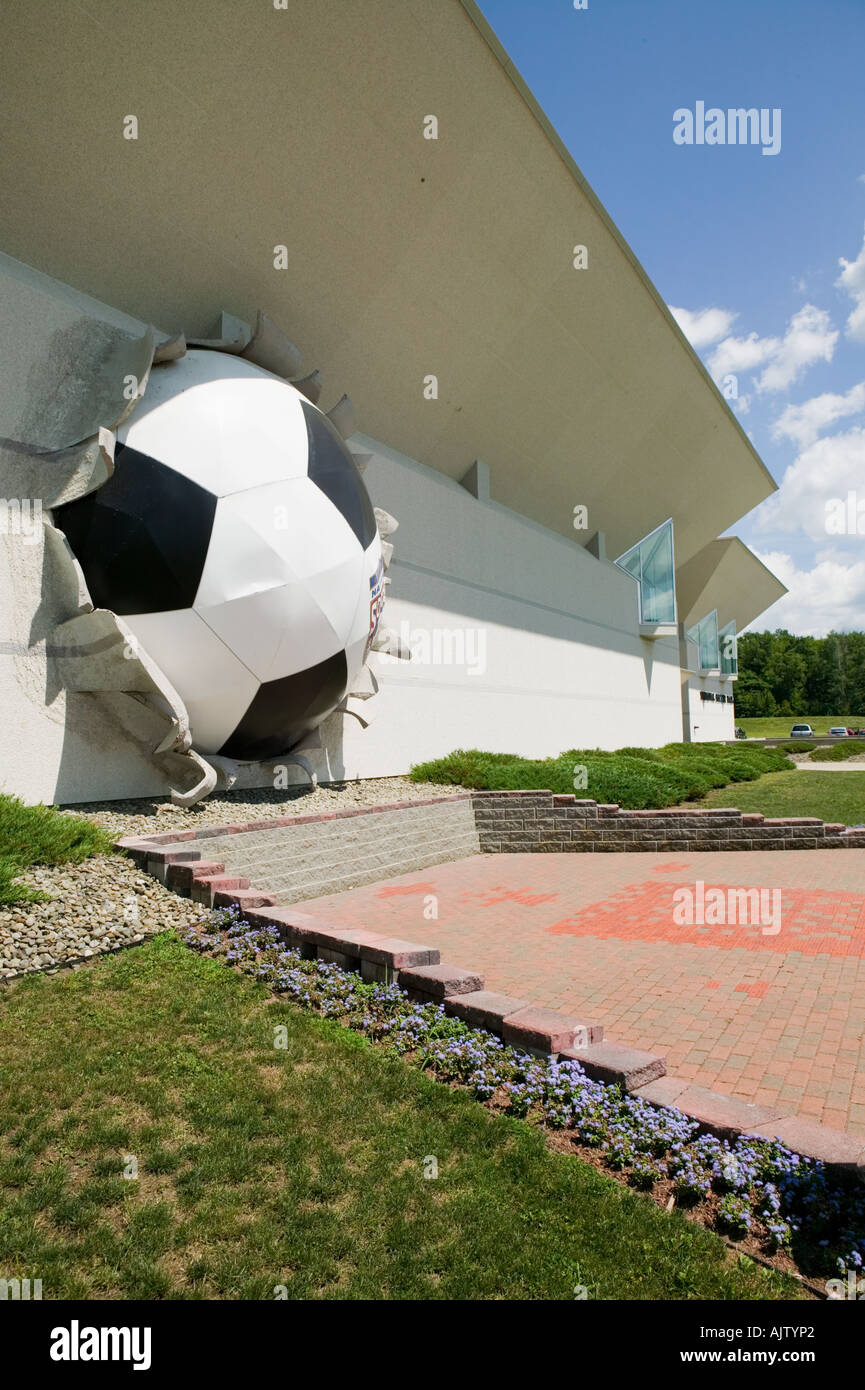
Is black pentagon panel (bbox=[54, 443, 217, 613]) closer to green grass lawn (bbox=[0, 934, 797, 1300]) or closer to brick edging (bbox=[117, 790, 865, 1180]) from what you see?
brick edging (bbox=[117, 790, 865, 1180])

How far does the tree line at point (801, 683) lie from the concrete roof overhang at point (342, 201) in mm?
75729

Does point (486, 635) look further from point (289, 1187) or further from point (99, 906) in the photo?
point (289, 1187)

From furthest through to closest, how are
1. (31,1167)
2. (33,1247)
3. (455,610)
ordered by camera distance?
(455,610), (31,1167), (33,1247)

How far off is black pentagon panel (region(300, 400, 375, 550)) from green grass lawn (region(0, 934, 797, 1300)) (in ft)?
21.3

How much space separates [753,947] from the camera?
665 centimetres

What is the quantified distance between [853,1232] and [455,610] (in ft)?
46.8

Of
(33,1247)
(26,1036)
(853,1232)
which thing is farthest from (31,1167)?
(853,1232)

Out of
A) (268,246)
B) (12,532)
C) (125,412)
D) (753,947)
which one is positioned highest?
(268,246)

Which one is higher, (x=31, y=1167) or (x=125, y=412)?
(x=125, y=412)

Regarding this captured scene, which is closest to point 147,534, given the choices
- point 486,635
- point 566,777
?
point 566,777

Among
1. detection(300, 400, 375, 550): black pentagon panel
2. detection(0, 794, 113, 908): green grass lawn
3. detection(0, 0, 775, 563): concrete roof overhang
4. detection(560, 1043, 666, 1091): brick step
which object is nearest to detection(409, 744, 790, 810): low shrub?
detection(300, 400, 375, 550): black pentagon panel

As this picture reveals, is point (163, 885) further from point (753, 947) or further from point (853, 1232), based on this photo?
point (853, 1232)

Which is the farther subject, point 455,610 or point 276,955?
point 455,610

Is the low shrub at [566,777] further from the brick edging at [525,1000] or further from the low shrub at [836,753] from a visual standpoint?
the low shrub at [836,753]
